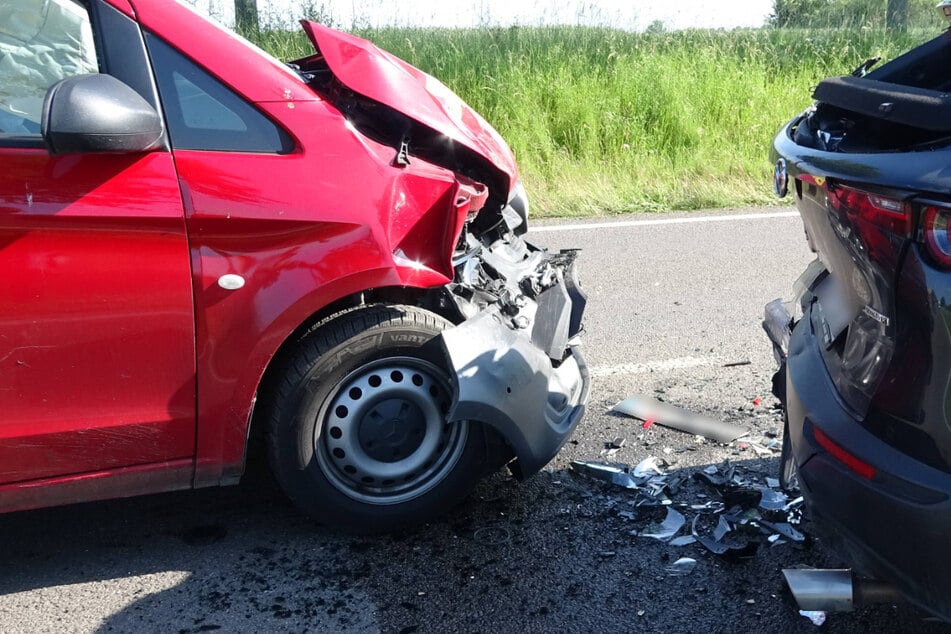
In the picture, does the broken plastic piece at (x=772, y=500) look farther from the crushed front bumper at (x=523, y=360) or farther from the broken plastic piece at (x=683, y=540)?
the crushed front bumper at (x=523, y=360)

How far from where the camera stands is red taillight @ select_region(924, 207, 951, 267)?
2.03 meters

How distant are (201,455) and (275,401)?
0.28 metres

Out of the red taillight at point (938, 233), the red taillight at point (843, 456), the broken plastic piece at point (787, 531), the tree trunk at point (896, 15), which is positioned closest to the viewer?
the red taillight at point (938, 233)

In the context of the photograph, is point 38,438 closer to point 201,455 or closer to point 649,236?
point 201,455

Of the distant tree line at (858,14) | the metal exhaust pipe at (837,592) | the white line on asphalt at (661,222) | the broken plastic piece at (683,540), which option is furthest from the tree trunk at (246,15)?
the metal exhaust pipe at (837,592)

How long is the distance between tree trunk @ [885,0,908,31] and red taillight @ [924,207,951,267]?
1228cm

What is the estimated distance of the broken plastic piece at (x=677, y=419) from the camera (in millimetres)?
4016

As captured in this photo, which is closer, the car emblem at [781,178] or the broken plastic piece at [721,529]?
the car emblem at [781,178]

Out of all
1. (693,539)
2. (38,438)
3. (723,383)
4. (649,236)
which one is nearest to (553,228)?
(649,236)

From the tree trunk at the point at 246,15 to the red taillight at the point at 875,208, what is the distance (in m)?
9.75

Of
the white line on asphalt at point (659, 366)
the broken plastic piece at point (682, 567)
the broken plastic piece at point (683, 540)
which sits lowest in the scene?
the broken plastic piece at point (682, 567)

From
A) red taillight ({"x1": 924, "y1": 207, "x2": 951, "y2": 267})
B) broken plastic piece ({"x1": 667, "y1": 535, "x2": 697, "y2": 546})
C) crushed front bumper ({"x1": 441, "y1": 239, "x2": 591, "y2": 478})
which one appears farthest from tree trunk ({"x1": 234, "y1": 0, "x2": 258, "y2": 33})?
red taillight ({"x1": 924, "y1": 207, "x2": 951, "y2": 267})

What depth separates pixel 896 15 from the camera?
517 inches

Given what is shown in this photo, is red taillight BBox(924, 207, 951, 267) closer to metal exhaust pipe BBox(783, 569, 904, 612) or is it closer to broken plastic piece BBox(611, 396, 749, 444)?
metal exhaust pipe BBox(783, 569, 904, 612)
